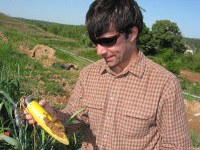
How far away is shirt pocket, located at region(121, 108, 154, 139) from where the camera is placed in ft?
6.72

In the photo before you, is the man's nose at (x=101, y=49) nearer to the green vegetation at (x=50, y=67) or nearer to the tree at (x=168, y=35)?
the green vegetation at (x=50, y=67)

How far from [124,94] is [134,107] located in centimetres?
10

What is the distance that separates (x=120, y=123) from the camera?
215 centimetres

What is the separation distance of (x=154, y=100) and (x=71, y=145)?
6.77ft

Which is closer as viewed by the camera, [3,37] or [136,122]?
[136,122]

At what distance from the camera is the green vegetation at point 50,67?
2.76 metres

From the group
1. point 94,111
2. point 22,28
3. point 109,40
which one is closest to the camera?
point 109,40

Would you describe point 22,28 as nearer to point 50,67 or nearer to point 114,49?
point 50,67

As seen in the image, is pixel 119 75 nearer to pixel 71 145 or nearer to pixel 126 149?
pixel 126 149

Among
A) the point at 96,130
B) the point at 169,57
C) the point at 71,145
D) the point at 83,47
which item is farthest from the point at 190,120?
the point at 83,47

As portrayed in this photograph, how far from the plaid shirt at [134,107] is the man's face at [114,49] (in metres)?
0.13

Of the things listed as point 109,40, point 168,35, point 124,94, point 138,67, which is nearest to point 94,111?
point 124,94

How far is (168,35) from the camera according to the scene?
49938 mm

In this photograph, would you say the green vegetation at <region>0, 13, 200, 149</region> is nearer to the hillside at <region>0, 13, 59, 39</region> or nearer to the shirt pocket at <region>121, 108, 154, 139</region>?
the hillside at <region>0, 13, 59, 39</region>
